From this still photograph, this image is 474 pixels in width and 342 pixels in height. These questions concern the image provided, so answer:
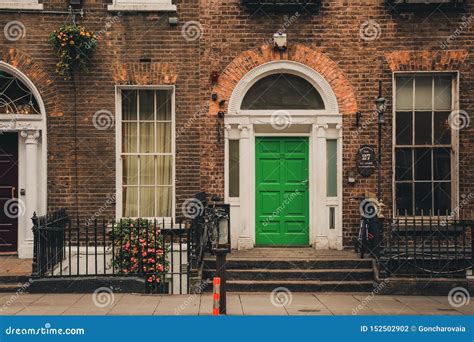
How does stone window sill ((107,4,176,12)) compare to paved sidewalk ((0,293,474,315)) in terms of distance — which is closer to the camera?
paved sidewalk ((0,293,474,315))

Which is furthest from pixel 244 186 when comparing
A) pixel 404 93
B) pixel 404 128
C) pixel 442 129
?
pixel 442 129

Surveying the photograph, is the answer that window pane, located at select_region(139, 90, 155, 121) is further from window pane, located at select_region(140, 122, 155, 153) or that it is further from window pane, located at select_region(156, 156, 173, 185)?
window pane, located at select_region(156, 156, 173, 185)

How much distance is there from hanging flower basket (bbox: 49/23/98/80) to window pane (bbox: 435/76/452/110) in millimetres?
6701

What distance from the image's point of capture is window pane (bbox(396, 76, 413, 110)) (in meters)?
14.4

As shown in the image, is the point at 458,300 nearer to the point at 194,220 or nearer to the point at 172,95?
the point at 194,220

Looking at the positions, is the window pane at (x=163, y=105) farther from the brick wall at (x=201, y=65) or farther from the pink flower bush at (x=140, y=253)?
the pink flower bush at (x=140, y=253)

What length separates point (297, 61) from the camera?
47.0 feet

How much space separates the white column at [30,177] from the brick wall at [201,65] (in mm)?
310

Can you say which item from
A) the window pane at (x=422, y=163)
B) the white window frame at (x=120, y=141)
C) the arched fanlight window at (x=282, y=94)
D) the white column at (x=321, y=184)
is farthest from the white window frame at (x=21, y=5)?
the window pane at (x=422, y=163)

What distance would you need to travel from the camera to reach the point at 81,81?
14.1 m

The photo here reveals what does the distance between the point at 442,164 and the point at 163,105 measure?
560 cm

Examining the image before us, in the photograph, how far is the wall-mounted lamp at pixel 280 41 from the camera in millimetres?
14130

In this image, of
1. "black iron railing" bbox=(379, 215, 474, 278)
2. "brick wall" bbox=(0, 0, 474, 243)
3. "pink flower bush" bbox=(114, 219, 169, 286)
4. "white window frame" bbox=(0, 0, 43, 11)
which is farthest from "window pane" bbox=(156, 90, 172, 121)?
"black iron railing" bbox=(379, 215, 474, 278)

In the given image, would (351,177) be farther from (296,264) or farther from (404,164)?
(296,264)
